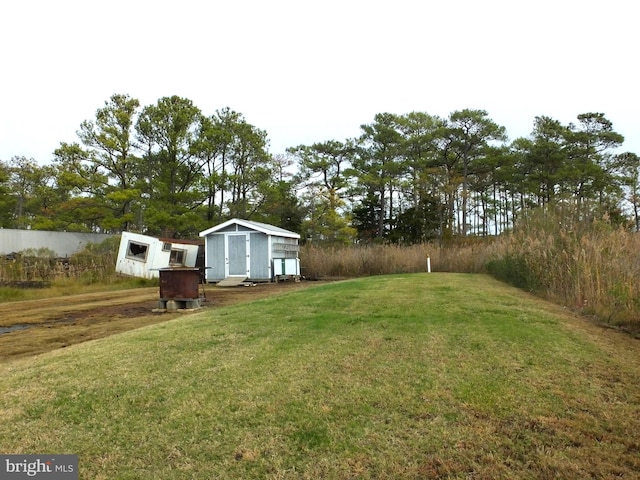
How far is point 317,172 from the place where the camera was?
36375 millimetres

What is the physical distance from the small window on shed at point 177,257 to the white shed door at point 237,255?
8.93 feet

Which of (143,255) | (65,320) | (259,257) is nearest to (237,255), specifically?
(259,257)

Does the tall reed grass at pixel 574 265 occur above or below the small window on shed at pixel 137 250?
below

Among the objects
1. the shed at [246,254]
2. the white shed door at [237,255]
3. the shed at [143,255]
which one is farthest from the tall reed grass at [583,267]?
the shed at [143,255]

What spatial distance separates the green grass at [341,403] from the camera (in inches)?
96.8

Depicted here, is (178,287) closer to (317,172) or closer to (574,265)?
(574,265)

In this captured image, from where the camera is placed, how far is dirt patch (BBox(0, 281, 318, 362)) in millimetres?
6523

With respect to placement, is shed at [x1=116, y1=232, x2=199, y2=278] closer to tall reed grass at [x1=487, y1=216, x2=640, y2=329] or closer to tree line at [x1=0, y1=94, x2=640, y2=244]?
tree line at [x1=0, y1=94, x2=640, y2=244]

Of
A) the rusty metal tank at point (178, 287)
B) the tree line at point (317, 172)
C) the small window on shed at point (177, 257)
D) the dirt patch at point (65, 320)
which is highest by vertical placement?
the tree line at point (317, 172)

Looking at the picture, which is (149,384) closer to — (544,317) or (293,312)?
(293,312)

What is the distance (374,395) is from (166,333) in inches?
141

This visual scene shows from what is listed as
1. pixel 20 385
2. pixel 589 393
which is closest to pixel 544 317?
pixel 589 393

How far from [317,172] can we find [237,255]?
1795 centimetres

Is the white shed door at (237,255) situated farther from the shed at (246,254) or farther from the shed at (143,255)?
the shed at (143,255)
